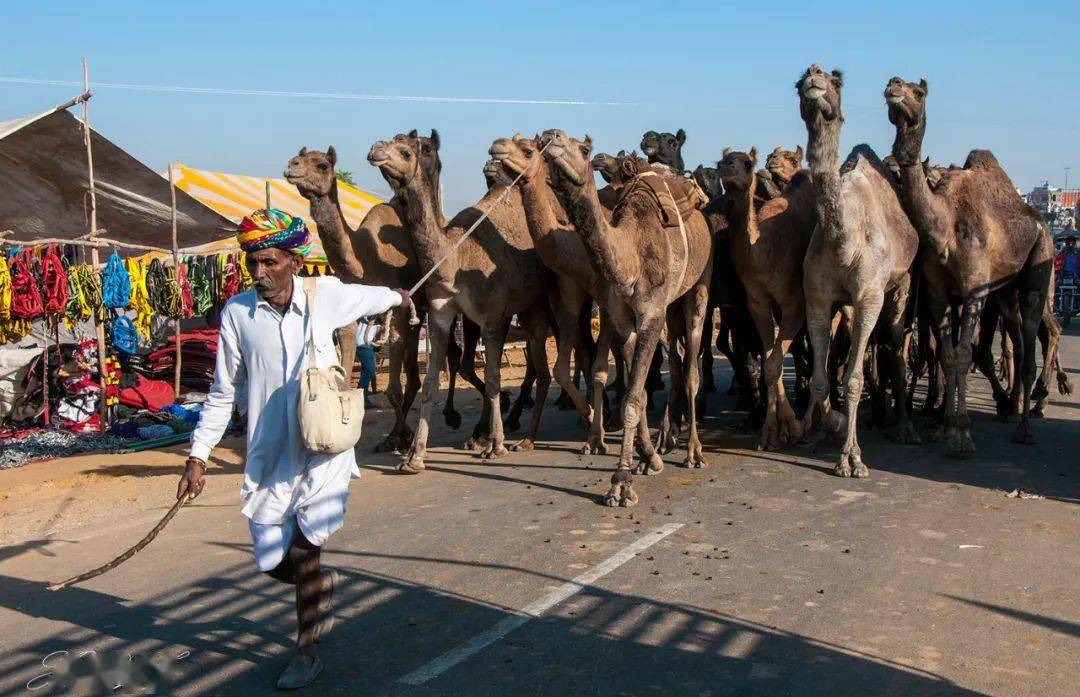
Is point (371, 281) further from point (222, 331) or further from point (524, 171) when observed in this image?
point (222, 331)

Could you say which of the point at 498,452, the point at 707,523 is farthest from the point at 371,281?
the point at 707,523

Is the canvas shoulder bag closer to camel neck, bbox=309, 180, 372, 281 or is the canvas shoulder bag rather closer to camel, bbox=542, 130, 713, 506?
camel, bbox=542, 130, 713, 506

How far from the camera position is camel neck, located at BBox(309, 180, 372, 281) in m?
9.53

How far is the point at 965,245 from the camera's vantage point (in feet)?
31.9

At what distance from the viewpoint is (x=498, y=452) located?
33.1 ft

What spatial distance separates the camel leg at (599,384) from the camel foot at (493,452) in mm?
779

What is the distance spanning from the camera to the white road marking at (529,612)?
4801 mm

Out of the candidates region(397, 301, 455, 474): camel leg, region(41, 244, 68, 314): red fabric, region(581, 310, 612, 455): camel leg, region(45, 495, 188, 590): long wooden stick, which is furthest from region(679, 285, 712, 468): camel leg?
region(41, 244, 68, 314): red fabric

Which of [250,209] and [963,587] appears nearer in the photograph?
[963,587]

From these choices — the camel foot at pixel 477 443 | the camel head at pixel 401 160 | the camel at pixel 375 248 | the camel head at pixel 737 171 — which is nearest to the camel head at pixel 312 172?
the camel at pixel 375 248

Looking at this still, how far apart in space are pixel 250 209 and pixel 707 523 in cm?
1137

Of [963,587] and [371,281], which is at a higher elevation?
[371,281]

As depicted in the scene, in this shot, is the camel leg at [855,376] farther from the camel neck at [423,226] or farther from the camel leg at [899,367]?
the camel neck at [423,226]

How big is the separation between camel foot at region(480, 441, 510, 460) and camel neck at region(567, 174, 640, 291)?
2448mm
